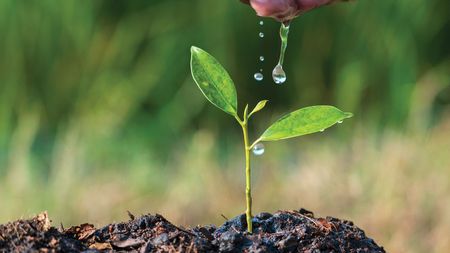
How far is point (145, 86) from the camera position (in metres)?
3.62

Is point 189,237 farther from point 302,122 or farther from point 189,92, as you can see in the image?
point 189,92

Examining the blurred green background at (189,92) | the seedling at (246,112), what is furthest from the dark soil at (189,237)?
the blurred green background at (189,92)

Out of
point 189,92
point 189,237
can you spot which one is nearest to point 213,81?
point 189,237

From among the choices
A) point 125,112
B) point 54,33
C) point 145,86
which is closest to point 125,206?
point 125,112

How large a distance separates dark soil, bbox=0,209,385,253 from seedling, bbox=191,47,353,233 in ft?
0.16

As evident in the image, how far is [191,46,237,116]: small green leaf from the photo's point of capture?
3.22 feet

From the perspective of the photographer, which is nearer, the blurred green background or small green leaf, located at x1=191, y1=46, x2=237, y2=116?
small green leaf, located at x1=191, y1=46, x2=237, y2=116

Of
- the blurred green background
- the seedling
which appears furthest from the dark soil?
the blurred green background

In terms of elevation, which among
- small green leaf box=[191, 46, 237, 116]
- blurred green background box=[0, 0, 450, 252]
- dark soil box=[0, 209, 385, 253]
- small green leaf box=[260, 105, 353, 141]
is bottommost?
dark soil box=[0, 209, 385, 253]

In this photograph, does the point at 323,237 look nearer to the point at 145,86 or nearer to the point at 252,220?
the point at 252,220

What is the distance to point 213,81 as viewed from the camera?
99 centimetres

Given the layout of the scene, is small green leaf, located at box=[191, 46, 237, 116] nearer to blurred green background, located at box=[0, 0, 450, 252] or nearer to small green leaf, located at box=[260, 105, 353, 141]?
small green leaf, located at box=[260, 105, 353, 141]

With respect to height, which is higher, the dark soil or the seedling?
the seedling

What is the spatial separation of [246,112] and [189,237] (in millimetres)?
159
